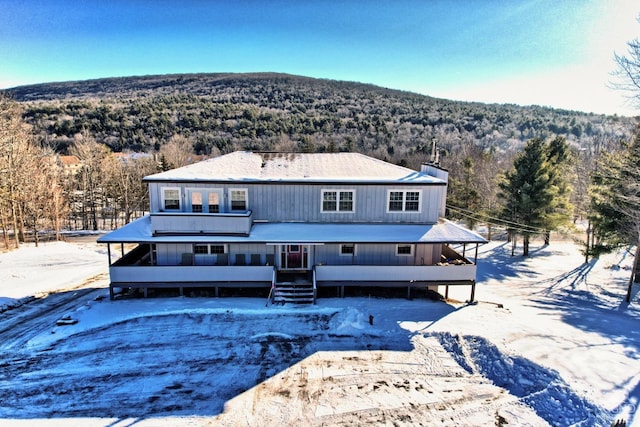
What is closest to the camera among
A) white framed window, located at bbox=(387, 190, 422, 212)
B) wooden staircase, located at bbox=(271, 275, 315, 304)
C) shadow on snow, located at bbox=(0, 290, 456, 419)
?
shadow on snow, located at bbox=(0, 290, 456, 419)

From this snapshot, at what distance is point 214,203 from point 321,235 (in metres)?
5.57

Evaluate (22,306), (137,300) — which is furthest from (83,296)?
(137,300)

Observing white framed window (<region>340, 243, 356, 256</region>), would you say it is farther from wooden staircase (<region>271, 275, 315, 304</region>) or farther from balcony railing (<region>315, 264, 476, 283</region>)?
wooden staircase (<region>271, 275, 315, 304</region>)

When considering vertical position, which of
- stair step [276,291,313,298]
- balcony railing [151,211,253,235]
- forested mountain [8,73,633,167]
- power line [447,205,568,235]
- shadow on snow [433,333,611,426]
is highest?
forested mountain [8,73,633,167]

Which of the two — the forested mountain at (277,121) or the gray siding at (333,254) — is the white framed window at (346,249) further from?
the forested mountain at (277,121)

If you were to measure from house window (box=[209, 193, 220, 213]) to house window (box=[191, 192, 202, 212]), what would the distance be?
480mm

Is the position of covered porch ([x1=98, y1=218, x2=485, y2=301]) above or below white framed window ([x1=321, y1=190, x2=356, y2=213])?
below

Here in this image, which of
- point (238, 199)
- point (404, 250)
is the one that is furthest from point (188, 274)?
point (404, 250)

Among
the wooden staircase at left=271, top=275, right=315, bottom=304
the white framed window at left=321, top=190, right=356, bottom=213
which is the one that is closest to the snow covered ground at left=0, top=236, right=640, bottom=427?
the wooden staircase at left=271, top=275, right=315, bottom=304

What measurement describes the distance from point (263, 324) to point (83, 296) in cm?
1042

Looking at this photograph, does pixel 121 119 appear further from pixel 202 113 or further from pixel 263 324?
pixel 263 324

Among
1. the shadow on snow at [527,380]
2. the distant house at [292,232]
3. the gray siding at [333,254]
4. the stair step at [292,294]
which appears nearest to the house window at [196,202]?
the distant house at [292,232]

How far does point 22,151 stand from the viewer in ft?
91.2

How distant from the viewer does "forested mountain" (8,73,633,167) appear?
213 ft
